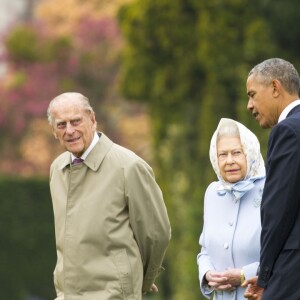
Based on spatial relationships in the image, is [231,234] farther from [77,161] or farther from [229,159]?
[77,161]

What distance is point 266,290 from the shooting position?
5.68m

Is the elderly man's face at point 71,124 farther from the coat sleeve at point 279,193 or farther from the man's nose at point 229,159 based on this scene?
the coat sleeve at point 279,193

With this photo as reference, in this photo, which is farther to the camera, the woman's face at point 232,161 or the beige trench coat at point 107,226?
the beige trench coat at point 107,226

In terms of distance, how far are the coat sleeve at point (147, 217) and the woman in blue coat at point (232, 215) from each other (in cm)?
37

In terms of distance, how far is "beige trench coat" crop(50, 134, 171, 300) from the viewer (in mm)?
Answer: 6547

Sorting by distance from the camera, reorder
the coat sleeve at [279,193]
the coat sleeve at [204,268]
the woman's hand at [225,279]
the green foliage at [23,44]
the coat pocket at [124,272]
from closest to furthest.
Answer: the coat sleeve at [279,193]
the woman's hand at [225,279]
the coat sleeve at [204,268]
the coat pocket at [124,272]
the green foliage at [23,44]

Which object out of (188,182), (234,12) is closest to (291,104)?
(234,12)

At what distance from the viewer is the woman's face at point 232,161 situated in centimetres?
631

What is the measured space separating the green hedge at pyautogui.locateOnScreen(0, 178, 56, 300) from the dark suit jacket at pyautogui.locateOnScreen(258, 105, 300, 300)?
1658cm

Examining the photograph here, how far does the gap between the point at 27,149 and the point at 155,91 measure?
13345 mm

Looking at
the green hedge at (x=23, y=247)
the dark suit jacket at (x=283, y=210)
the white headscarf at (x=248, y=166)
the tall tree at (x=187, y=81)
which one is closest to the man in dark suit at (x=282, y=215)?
the dark suit jacket at (x=283, y=210)

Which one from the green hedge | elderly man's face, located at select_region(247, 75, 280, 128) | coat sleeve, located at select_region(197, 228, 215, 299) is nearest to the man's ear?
elderly man's face, located at select_region(247, 75, 280, 128)

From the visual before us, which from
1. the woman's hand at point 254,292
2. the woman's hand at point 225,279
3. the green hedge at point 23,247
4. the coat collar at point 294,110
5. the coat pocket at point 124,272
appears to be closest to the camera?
the coat collar at point 294,110

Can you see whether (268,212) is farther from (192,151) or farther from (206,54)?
(192,151)
